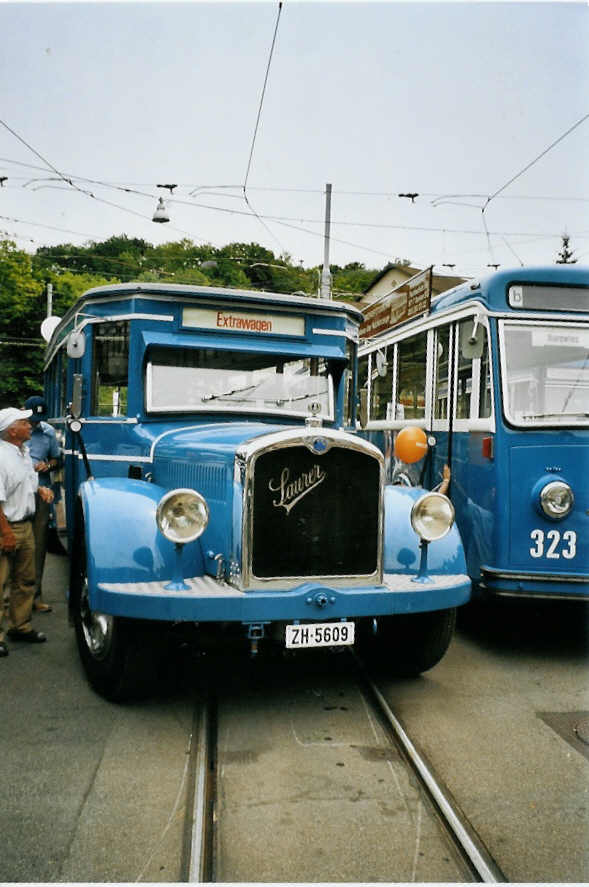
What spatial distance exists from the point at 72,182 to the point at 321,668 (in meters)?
12.3

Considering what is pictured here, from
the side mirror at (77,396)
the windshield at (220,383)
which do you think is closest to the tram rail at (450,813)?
the windshield at (220,383)

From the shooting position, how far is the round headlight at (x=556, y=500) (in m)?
5.79

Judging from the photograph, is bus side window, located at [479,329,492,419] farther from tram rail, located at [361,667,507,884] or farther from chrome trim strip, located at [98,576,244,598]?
chrome trim strip, located at [98,576,244,598]

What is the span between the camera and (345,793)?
3.59 metres

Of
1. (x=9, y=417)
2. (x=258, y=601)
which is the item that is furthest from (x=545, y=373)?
(x=9, y=417)

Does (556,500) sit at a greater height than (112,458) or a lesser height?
lesser

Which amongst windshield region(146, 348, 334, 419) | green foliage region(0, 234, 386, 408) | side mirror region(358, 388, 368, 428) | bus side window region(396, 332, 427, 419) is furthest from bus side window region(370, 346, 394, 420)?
green foliage region(0, 234, 386, 408)

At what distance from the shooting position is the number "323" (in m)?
5.83

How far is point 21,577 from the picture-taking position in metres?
5.89

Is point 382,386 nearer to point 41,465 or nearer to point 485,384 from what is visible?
point 485,384

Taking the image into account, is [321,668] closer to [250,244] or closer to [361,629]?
[361,629]

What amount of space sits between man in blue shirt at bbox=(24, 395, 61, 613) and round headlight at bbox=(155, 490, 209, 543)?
2993 millimetres

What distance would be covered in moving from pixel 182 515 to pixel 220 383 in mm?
1809

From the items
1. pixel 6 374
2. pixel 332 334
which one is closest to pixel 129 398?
pixel 332 334
